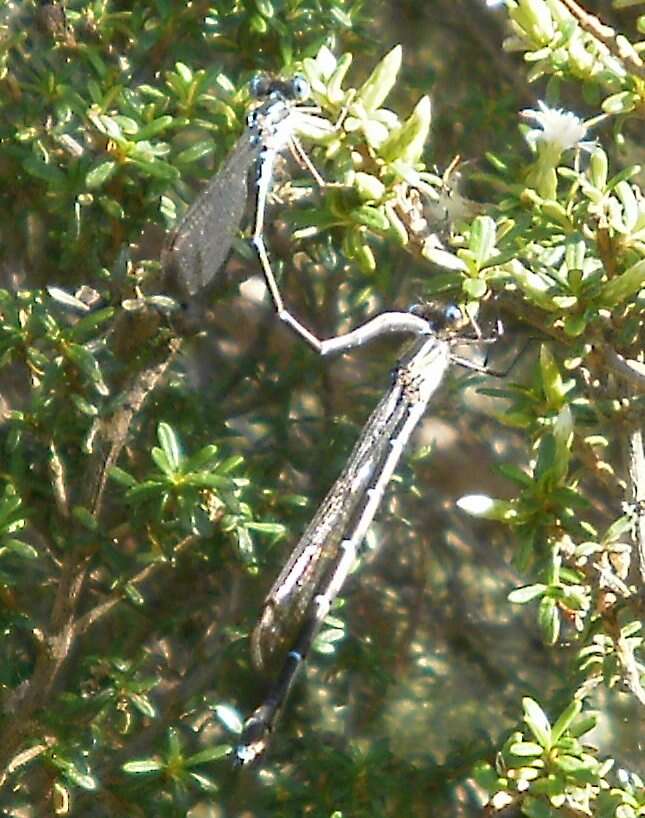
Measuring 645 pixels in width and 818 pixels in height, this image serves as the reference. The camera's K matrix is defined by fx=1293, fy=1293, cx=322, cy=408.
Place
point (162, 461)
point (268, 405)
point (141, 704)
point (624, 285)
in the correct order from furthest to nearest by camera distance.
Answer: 1. point (268, 405)
2. point (141, 704)
3. point (162, 461)
4. point (624, 285)

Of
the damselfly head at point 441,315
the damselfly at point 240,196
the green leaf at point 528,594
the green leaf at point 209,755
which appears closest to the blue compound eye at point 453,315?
the damselfly head at point 441,315

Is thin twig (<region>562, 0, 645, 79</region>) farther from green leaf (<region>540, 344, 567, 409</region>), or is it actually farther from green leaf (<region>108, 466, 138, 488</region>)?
green leaf (<region>108, 466, 138, 488</region>)

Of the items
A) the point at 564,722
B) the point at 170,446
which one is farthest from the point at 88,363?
the point at 564,722

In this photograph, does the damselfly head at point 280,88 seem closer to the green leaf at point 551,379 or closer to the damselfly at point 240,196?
the damselfly at point 240,196

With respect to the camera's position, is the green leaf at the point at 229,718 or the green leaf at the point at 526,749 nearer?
the green leaf at the point at 526,749

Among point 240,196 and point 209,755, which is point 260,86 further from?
point 209,755

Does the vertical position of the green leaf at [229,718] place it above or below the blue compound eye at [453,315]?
below

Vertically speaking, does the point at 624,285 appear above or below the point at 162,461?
above
